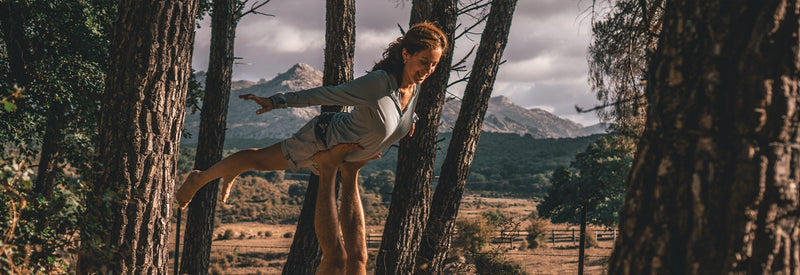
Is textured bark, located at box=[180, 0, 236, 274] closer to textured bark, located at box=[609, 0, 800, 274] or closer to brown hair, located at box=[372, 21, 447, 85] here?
brown hair, located at box=[372, 21, 447, 85]

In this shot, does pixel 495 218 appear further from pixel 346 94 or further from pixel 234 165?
pixel 346 94

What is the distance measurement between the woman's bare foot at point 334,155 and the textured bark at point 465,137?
8.18 ft

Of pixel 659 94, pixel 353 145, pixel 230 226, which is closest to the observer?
pixel 659 94

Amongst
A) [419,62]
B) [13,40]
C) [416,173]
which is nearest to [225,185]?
[419,62]

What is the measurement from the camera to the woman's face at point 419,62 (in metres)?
3.24

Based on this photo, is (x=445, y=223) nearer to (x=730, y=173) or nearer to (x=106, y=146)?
(x=106, y=146)

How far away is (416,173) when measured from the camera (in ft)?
16.0

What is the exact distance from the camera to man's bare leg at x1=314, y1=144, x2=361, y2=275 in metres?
3.27

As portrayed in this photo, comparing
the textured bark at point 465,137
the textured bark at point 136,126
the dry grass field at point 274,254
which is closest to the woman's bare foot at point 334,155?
the textured bark at point 136,126

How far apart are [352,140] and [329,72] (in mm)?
1373

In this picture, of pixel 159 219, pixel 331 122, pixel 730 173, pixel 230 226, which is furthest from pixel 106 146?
pixel 230 226

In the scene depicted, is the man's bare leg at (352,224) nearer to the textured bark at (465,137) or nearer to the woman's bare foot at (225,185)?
the woman's bare foot at (225,185)

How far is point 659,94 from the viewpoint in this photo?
1.60m

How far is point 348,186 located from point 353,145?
1.06 ft
